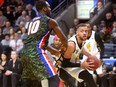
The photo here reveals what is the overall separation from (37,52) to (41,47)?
0.11 meters

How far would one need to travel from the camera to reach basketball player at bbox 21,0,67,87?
6023 mm

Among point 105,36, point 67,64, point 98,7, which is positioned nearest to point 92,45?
point 67,64

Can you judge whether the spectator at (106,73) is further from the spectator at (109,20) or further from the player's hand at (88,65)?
the player's hand at (88,65)

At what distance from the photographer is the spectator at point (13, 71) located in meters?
10.8

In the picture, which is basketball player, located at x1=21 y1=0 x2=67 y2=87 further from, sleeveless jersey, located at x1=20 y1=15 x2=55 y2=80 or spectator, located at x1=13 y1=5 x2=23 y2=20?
spectator, located at x1=13 y1=5 x2=23 y2=20

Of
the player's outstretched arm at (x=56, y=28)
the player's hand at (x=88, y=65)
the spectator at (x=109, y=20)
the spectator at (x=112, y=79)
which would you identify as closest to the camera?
the player's outstretched arm at (x=56, y=28)

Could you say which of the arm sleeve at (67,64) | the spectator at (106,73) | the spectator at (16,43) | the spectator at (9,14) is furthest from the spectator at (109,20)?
the arm sleeve at (67,64)

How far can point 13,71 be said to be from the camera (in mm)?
11039

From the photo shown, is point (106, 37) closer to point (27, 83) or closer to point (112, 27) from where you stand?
point (112, 27)

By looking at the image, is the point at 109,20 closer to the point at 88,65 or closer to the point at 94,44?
the point at 94,44

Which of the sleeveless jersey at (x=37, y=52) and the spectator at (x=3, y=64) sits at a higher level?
the sleeveless jersey at (x=37, y=52)

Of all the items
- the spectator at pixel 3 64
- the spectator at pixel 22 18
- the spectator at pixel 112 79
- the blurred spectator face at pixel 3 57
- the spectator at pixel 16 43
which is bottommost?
the spectator at pixel 112 79

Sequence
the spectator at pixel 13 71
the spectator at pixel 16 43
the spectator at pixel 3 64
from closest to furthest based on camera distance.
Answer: the spectator at pixel 13 71 < the spectator at pixel 3 64 < the spectator at pixel 16 43

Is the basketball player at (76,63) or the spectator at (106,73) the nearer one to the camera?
the basketball player at (76,63)
